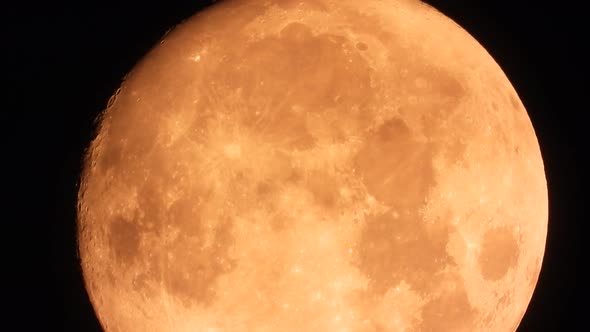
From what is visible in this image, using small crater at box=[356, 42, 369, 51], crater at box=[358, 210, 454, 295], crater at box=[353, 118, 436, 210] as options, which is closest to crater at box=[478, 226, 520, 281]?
crater at box=[358, 210, 454, 295]

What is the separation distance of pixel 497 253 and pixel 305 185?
A: 131 cm

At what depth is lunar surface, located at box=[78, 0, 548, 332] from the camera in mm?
3111

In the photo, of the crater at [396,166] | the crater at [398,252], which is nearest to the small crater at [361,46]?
the crater at [396,166]

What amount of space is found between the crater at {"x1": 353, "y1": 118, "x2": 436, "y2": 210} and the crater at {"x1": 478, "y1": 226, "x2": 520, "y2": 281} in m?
0.55

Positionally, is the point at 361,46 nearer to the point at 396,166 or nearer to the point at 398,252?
the point at 396,166

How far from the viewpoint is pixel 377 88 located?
10.7 ft

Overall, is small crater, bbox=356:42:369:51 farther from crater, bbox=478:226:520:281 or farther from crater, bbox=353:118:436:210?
crater, bbox=478:226:520:281

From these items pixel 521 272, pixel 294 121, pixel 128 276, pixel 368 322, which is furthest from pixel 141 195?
pixel 521 272

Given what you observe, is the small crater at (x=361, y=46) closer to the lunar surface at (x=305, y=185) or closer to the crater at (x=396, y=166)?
the lunar surface at (x=305, y=185)

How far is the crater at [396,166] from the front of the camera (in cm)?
315

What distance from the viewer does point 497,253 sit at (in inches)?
136

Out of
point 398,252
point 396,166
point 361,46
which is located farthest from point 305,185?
point 361,46

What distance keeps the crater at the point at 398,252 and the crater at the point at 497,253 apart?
0.36 m

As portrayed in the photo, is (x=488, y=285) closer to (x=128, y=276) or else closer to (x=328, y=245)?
(x=328, y=245)
